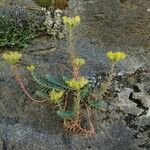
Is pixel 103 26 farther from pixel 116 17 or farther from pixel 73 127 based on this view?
pixel 73 127

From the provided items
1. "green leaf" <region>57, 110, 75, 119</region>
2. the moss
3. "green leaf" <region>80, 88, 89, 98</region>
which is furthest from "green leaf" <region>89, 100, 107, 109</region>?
the moss

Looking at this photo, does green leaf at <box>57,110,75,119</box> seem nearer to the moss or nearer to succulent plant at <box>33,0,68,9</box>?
the moss

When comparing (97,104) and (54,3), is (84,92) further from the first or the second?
(54,3)

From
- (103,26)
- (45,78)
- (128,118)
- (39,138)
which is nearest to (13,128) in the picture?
(39,138)

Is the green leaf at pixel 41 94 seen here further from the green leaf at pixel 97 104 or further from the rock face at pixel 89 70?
the green leaf at pixel 97 104

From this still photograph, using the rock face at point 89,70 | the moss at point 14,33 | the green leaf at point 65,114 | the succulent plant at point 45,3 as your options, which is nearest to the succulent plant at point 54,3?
the succulent plant at point 45,3

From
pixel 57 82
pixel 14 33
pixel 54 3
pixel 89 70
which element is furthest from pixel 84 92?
pixel 54 3

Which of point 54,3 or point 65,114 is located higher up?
point 54,3

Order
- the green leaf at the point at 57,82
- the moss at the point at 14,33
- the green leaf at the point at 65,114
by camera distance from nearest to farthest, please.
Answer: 1. the green leaf at the point at 65,114
2. the green leaf at the point at 57,82
3. the moss at the point at 14,33
